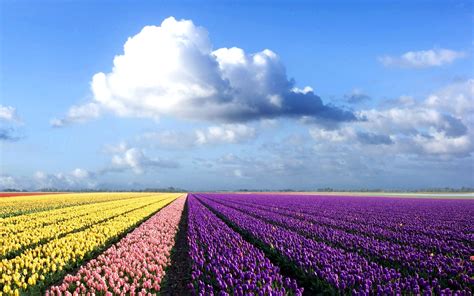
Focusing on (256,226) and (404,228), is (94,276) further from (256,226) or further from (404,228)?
(404,228)

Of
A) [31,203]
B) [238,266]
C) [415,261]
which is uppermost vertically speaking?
[238,266]

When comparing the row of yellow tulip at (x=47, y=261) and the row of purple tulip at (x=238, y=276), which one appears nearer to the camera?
the row of purple tulip at (x=238, y=276)

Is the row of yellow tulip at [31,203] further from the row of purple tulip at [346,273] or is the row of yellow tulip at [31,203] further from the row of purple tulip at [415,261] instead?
the row of purple tulip at [415,261]

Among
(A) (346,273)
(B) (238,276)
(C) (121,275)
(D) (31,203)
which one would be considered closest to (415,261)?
(A) (346,273)

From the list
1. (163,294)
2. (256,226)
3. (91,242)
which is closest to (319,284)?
(163,294)

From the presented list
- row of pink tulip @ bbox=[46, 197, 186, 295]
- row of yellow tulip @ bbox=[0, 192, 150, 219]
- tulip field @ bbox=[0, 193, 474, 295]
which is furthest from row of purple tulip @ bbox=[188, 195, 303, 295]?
row of yellow tulip @ bbox=[0, 192, 150, 219]

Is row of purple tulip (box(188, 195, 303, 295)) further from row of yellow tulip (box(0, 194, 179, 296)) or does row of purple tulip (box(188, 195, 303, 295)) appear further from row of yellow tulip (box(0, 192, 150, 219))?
row of yellow tulip (box(0, 192, 150, 219))

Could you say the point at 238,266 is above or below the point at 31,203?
above

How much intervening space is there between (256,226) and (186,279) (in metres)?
8.25

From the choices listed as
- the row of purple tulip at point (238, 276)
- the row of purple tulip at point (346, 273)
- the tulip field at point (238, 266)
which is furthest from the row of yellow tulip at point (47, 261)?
the row of purple tulip at point (346, 273)

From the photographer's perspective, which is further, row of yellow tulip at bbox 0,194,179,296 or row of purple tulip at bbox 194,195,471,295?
row of yellow tulip at bbox 0,194,179,296

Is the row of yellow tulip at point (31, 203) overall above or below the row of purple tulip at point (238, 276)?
below

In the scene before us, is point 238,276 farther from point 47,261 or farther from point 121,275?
point 47,261

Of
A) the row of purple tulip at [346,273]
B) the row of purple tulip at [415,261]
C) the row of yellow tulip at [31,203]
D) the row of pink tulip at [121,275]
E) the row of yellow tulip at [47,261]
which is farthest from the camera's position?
the row of yellow tulip at [31,203]
